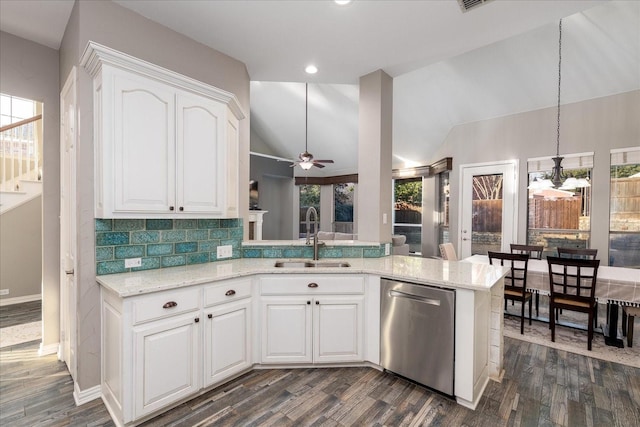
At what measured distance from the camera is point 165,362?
197cm

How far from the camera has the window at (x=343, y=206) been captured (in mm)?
9625

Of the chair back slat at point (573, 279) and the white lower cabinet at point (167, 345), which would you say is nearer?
the white lower cabinet at point (167, 345)

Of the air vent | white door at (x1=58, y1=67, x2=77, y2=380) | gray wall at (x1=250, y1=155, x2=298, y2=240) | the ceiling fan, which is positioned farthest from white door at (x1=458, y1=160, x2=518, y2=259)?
white door at (x1=58, y1=67, x2=77, y2=380)

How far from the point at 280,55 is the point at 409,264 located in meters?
2.41

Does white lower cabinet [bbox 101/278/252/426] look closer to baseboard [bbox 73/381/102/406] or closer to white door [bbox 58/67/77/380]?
baseboard [bbox 73/381/102/406]

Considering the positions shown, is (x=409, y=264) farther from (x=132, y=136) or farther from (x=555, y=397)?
(x=132, y=136)

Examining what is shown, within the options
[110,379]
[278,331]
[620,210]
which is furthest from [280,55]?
[620,210]

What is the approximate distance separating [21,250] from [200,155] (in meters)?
4.05

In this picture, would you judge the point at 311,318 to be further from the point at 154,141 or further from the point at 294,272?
the point at 154,141

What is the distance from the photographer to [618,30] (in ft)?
11.8

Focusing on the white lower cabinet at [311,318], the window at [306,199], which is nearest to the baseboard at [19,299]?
the white lower cabinet at [311,318]

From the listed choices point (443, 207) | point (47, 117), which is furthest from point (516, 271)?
point (47, 117)

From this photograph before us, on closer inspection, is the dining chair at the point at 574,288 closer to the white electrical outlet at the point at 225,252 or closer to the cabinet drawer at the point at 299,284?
the cabinet drawer at the point at 299,284

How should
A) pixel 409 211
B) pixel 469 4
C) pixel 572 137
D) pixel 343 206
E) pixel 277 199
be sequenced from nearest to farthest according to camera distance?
1. pixel 469 4
2. pixel 572 137
3. pixel 409 211
4. pixel 343 206
5. pixel 277 199
